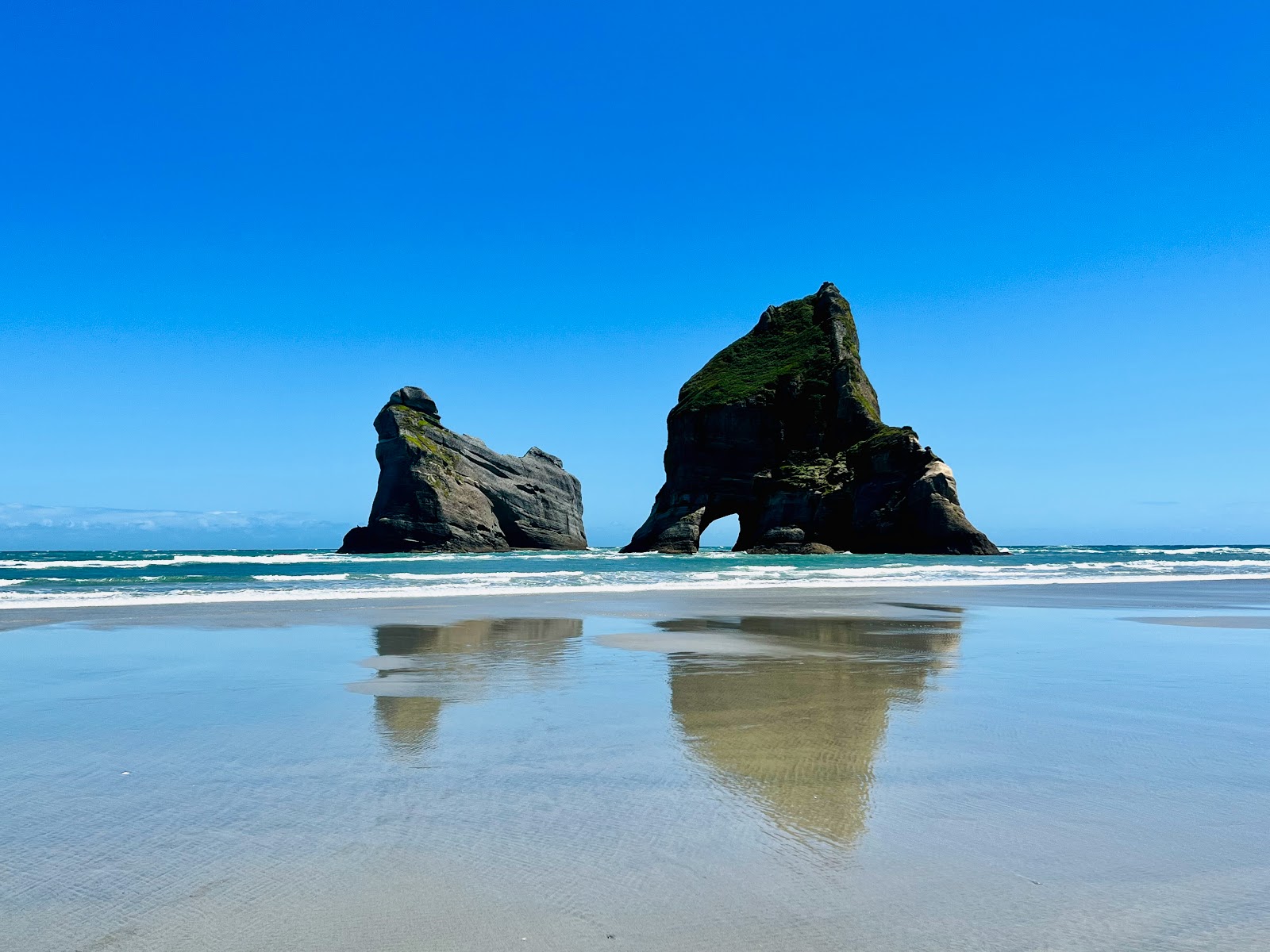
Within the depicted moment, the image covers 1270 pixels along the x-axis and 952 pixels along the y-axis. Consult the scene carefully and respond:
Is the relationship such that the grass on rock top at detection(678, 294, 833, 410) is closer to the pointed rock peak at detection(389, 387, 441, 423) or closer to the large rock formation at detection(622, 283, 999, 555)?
the large rock formation at detection(622, 283, 999, 555)

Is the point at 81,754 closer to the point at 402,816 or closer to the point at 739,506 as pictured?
the point at 402,816

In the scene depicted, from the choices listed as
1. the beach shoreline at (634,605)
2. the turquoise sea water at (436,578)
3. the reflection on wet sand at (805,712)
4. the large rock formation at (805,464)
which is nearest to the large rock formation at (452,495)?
the large rock formation at (805,464)

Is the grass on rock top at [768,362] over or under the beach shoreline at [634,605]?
over

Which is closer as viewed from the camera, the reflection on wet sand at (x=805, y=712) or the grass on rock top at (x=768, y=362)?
the reflection on wet sand at (x=805, y=712)

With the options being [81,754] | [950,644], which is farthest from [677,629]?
[81,754]

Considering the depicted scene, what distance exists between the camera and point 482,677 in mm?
8250

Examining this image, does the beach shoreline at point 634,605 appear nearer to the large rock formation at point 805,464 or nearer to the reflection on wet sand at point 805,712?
the reflection on wet sand at point 805,712

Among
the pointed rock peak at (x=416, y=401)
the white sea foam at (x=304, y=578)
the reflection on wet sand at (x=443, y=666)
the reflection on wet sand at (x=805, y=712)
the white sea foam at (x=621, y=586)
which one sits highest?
the pointed rock peak at (x=416, y=401)

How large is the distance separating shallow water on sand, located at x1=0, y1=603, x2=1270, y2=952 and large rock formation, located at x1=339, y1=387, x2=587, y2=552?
67405 mm

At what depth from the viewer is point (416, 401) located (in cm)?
8438

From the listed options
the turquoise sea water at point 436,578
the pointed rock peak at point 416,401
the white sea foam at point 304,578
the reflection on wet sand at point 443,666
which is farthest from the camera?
the pointed rock peak at point 416,401

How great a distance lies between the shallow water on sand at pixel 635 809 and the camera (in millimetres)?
2832

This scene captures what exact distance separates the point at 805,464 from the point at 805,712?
68.9 metres

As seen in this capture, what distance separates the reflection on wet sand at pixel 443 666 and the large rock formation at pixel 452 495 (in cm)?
6243
